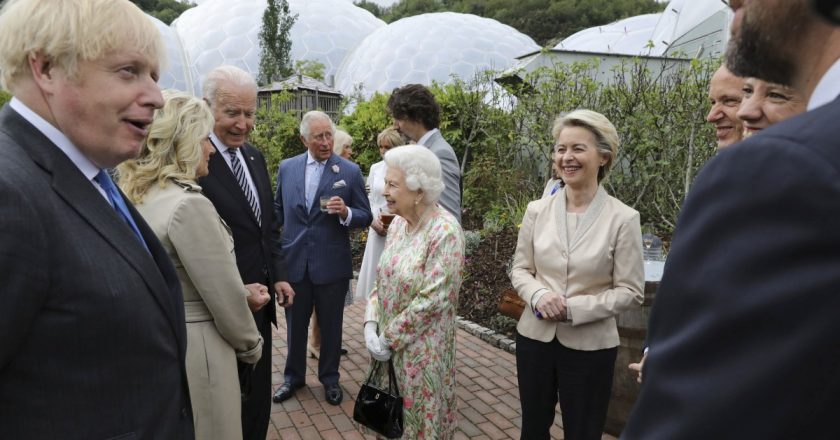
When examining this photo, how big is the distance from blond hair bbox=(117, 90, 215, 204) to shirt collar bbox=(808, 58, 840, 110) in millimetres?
2197

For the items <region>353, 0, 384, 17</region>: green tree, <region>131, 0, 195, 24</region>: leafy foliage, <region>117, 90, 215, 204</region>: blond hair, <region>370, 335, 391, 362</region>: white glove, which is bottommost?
<region>370, 335, 391, 362</region>: white glove

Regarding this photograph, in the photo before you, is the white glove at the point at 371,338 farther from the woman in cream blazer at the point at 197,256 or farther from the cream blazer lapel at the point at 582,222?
the cream blazer lapel at the point at 582,222

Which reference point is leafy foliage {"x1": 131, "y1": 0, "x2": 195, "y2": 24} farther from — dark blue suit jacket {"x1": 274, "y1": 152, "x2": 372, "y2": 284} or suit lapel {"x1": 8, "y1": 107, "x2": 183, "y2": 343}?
suit lapel {"x1": 8, "y1": 107, "x2": 183, "y2": 343}

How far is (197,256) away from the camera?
85.1 inches

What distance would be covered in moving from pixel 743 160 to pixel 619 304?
6.88 feet

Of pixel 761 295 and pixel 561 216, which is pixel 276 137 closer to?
pixel 561 216

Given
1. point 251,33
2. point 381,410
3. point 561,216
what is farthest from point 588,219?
point 251,33

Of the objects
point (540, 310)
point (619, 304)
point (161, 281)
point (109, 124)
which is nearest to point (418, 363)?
point (540, 310)

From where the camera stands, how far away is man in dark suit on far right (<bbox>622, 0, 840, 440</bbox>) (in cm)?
58

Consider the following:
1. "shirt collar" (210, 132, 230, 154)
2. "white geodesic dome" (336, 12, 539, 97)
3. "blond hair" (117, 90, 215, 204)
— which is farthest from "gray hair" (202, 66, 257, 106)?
"white geodesic dome" (336, 12, 539, 97)

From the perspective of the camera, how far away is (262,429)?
120 inches

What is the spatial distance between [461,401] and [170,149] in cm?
297

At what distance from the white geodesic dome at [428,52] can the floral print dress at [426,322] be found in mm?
26155

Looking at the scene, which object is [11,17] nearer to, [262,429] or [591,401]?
[262,429]
